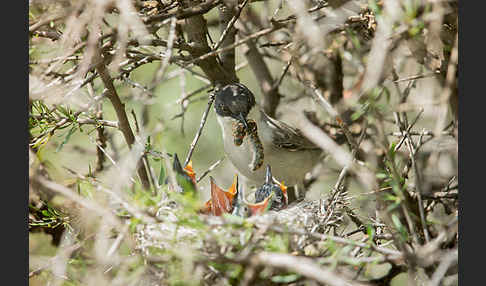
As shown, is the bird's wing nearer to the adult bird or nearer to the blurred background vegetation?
the adult bird

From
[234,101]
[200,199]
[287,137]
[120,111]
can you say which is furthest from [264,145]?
[200,199]

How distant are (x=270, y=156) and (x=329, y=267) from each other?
1818mm

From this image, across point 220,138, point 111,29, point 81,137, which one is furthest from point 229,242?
point 81,137

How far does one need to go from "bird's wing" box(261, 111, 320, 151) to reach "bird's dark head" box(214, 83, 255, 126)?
0.28 metres

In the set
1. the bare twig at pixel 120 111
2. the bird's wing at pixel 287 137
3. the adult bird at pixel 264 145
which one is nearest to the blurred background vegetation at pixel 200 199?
the bare twig at pixel 120 111

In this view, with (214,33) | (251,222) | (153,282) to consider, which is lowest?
(153,282)

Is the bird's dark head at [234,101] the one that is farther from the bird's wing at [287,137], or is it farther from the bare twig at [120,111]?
the bare twig at [120,111]

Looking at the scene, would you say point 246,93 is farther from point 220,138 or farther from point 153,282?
point 153,282

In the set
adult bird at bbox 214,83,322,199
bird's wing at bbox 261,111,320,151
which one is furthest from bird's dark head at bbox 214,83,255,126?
bird's wing at bbox 261,111,320,151

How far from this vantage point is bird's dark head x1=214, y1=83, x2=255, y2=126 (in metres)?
3.24

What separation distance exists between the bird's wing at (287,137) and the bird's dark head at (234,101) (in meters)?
0.28

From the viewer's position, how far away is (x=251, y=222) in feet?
6.36

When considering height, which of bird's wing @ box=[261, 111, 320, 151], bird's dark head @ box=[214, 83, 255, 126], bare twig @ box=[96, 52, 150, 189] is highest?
bare twig @ box=[96, 52, 150, 189]

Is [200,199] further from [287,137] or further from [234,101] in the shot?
[287,137]
